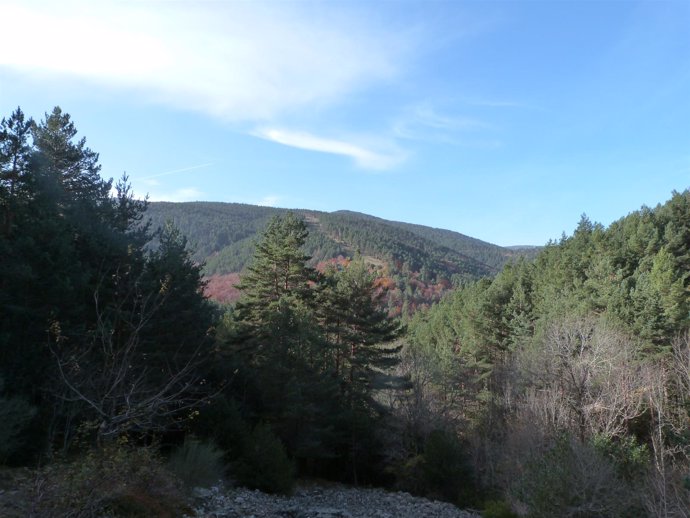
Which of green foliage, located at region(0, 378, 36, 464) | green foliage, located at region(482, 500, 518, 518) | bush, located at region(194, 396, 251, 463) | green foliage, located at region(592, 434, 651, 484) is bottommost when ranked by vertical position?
green foliage, located at region(482, 500, 518, 518)

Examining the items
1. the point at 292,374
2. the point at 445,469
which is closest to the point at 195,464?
the point at 292,374

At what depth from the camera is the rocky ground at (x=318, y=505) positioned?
42.5ft

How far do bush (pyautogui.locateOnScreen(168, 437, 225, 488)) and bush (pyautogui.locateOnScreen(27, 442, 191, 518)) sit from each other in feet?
8.41

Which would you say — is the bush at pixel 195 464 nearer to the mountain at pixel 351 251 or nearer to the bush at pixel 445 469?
the bush at pixel 445 469

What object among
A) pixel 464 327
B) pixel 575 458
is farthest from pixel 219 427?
pixel 464 327

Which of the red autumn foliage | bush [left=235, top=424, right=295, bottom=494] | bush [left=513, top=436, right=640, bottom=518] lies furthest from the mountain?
bush [left=513, top=436, right=640, bottom=518]

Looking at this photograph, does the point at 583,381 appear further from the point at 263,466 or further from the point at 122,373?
the point at 122,373

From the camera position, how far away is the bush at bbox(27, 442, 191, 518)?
247 inches

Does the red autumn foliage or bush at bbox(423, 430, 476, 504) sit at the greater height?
the red autumn foliage

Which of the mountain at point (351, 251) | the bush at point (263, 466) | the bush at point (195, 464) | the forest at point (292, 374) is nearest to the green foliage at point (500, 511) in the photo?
the forest at point (292, 374)

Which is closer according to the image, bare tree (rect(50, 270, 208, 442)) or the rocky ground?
bare tree (rect(50, 270, 208, 442))

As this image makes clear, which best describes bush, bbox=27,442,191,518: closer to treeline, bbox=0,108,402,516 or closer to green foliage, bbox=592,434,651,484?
treeline, bbox=0,108,402,516

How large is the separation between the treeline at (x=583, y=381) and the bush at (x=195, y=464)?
9.37m

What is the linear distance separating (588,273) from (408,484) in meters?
22.4
